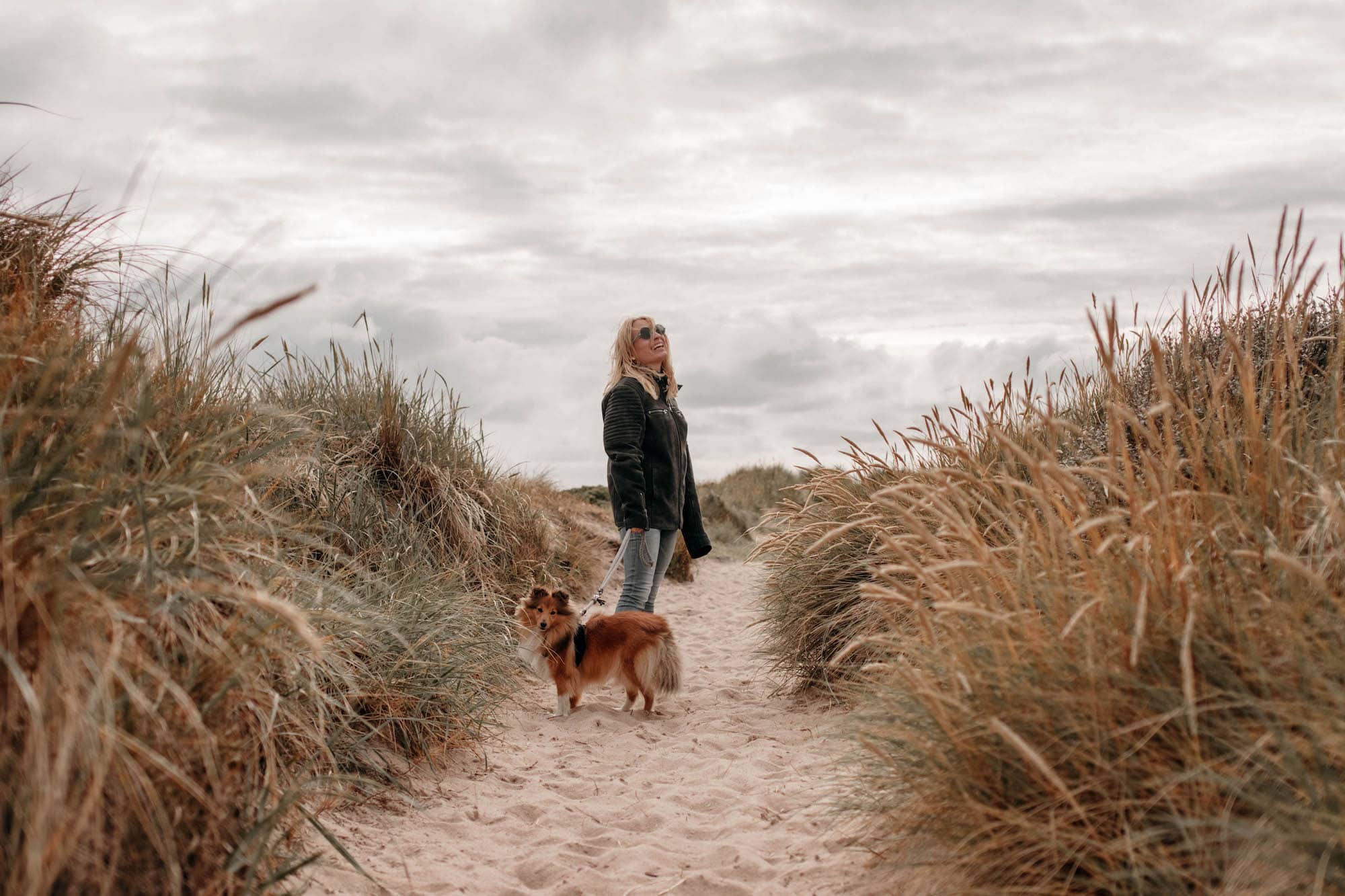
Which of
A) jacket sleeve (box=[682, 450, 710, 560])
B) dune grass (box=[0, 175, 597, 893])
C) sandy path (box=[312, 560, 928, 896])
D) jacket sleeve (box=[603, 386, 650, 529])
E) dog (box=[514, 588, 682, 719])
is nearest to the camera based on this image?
dune grass (box=[0, 175, 597, 893])

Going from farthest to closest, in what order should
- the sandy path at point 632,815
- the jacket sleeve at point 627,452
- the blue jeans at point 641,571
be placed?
the blue jeans at point 641,571 → the jacket sleeve at point 627,452 → the sandy path at point 632,815

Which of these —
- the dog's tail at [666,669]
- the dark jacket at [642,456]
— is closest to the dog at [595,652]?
the dog's tail at [666,669]

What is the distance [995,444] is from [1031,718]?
343 centimetres

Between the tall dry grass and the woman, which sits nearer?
the tall dry grass

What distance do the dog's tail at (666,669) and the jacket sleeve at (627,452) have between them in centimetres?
100

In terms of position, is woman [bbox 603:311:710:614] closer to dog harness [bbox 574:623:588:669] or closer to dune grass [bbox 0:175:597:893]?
dog harness [bbox 574:623:588:669]

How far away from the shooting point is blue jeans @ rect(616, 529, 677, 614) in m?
7.19

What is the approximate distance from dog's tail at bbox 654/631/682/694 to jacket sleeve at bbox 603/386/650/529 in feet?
3.30

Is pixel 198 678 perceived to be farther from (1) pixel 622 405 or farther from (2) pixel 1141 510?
(1) pixel 622 405

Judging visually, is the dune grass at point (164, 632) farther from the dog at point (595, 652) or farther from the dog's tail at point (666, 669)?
the dog's tail at point (666, 669)

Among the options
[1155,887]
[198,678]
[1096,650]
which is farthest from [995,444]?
[198,678]

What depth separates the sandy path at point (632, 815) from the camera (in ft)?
11.7

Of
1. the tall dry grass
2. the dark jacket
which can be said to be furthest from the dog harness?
the tall dry grass

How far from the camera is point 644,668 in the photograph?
638cm
